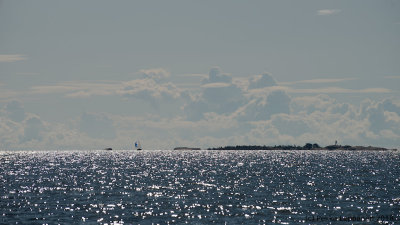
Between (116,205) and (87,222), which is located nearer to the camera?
(87,222)

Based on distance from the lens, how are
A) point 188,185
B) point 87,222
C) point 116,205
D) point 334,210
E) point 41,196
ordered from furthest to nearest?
1. point 188,185
2. point 41,196
3. point 116,205
4. point 334,210
5. point 87,222

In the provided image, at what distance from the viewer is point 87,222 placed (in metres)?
67.9

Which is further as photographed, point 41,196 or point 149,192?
point 149,192

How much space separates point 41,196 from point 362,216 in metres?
54.6

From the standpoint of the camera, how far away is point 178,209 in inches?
3123

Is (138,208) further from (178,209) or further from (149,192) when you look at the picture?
(149,192)

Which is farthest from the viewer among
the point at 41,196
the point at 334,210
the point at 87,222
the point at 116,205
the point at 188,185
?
the point at 188,185

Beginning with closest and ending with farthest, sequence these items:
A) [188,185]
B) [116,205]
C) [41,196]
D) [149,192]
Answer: [116,205] → [41,196] → [149,192] → [188,185]

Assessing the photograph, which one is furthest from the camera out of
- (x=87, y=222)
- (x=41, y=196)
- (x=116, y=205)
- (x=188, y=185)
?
(x=188, y=185)

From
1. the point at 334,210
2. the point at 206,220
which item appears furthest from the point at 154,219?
the point at 334,210

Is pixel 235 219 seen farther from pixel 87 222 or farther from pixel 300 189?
pixel 300 189

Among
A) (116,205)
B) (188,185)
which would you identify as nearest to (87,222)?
(116,205)

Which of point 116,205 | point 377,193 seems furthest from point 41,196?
point 377,193

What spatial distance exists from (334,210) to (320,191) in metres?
24.6
